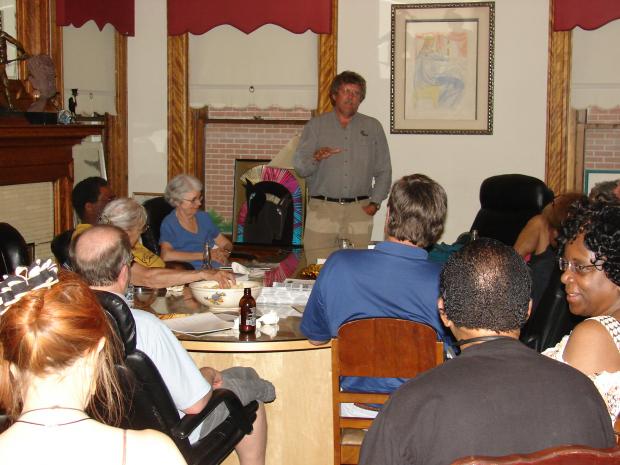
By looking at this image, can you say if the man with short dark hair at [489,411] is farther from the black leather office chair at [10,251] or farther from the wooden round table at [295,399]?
the black leather office chair at [10,251]

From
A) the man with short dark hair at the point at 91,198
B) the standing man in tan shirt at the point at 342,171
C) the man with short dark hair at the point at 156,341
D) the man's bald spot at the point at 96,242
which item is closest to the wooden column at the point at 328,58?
the standing man in tan shirt at the point at 342,171

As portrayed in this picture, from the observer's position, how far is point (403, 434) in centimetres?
160

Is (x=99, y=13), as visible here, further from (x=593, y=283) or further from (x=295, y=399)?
A: (x=593, y=283)

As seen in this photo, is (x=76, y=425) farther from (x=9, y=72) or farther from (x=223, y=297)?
(x=9, y=72)

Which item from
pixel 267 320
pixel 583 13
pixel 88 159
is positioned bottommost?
pixel 267 320

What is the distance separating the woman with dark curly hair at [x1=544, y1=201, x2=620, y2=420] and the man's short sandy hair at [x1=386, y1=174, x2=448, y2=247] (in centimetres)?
59

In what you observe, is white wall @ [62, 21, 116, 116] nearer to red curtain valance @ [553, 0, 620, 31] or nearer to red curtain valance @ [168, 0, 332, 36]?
red curtain valance @ [168, 0, 332, 36]

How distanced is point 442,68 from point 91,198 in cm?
326

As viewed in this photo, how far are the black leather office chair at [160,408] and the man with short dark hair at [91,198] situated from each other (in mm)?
1900

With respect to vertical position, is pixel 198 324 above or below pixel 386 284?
below

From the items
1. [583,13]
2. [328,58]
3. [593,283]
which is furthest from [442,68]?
[593,283]

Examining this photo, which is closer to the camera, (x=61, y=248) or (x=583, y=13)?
(x=61, y=248)

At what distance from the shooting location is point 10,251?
3.94 m

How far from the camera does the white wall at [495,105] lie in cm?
654
